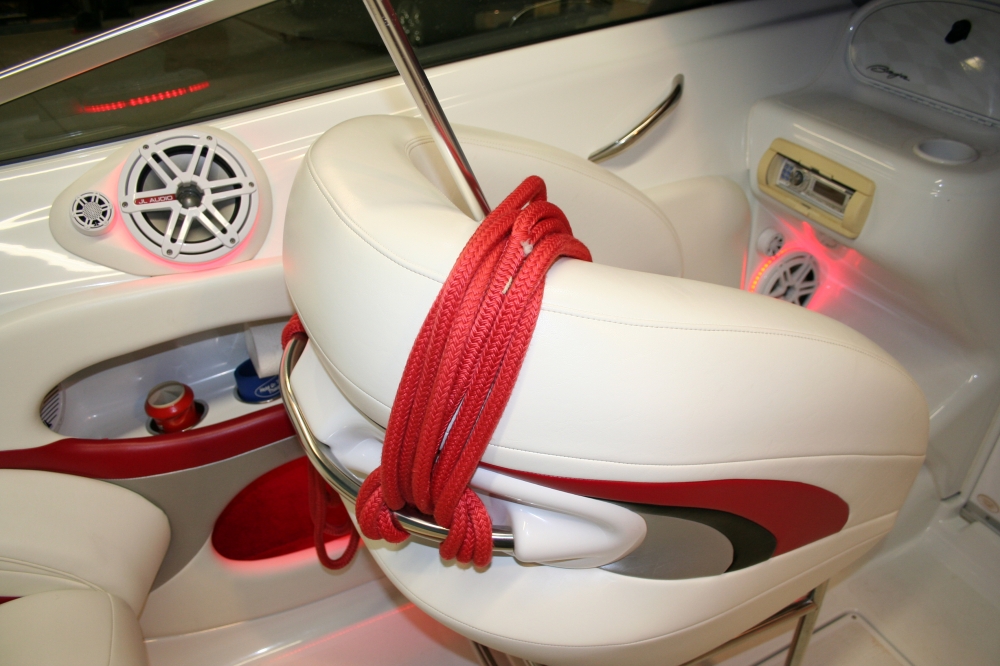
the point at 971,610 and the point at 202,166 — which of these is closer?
the point at 202,166

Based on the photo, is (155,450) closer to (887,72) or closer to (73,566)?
(73,566)

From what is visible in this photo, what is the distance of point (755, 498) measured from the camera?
2.07 feet

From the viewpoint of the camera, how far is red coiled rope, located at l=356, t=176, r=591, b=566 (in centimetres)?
50

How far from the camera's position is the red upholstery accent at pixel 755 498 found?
56 cm

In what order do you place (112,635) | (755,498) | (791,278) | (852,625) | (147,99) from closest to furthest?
(755,498), (112,635), (147,99), (852,625), (791,278)

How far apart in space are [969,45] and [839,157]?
0.32m

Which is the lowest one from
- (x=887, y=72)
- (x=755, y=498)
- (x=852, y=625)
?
(x=852, y=625)

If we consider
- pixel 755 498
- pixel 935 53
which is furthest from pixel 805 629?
pixel 935 53

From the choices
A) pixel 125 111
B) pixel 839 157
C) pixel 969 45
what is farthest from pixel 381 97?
pixel 969 45

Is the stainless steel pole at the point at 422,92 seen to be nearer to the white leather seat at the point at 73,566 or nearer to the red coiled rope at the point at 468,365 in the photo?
the red coiled rope at the point at 468,365

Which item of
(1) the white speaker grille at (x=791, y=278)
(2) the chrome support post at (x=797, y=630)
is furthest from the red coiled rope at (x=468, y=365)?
(1) the white speaker grille at (x=791, y=278)

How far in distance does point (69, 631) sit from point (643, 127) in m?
1.27

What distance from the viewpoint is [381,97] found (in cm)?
118

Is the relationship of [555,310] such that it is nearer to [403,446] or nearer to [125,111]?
[403,446]
